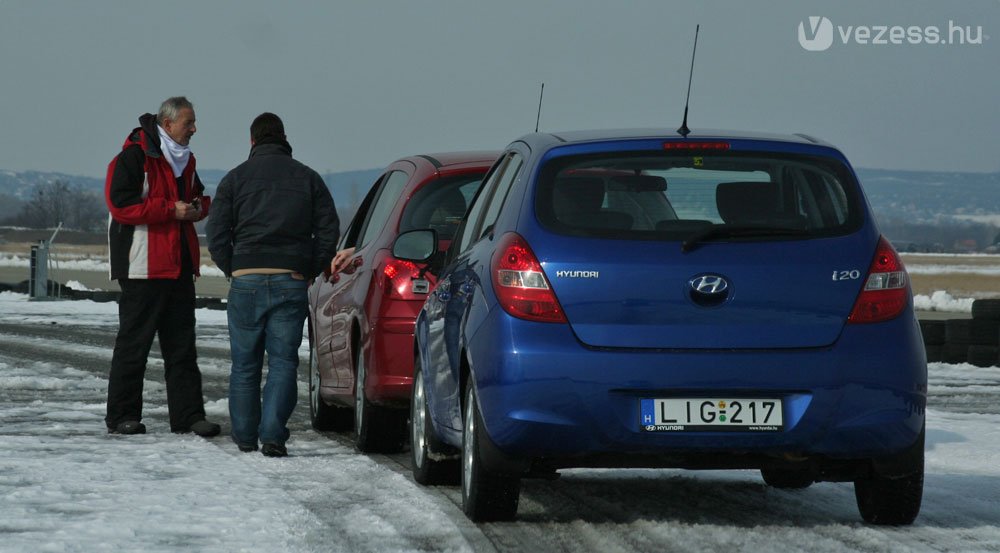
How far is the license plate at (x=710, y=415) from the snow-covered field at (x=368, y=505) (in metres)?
0.44

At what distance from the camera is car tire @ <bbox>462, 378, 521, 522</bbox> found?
662 centimetres

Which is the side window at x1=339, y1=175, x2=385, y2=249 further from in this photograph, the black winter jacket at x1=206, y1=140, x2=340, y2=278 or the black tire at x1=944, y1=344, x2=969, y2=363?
the black tire at x1=944, y1=344, x2=969, y2=363

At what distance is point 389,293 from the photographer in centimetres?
915

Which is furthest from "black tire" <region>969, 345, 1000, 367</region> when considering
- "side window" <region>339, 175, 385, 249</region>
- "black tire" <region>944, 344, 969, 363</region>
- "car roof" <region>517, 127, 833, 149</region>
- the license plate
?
the license plate

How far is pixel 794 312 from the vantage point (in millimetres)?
6270

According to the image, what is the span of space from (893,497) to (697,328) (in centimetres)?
120

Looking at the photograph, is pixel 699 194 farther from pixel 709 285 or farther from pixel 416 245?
pixel 416 245

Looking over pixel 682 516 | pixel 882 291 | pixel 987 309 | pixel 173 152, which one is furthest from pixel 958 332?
pixel 882 291

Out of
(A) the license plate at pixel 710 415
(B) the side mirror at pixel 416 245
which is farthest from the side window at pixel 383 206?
(A) the license plate at pixel 710 415

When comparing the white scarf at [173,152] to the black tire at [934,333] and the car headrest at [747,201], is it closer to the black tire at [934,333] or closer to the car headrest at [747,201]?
the car headrest at [747,201]

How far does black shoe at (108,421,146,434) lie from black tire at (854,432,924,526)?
16.7 feet

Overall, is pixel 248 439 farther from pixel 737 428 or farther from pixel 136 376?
pixel 737 428

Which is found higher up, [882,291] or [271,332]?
[882,291]

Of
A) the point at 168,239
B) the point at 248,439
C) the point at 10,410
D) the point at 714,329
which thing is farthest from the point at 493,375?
the point at 10,410
